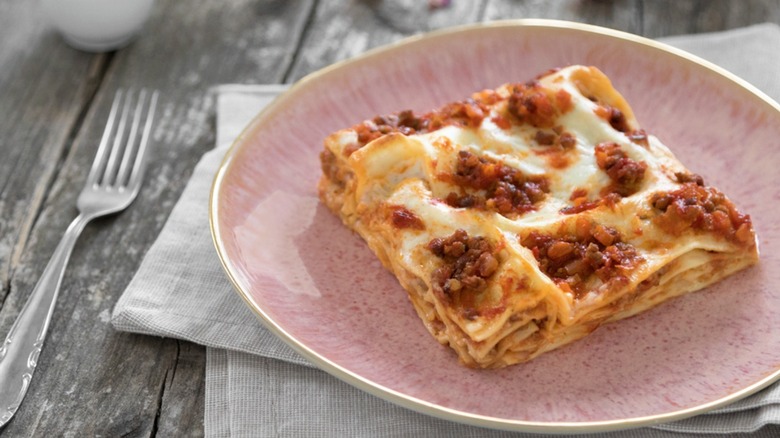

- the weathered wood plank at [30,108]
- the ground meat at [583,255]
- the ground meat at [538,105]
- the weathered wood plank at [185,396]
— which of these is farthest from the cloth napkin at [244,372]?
the ground meat at [538,105]

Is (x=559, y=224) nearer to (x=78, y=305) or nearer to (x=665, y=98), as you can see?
(x=665, y=98)

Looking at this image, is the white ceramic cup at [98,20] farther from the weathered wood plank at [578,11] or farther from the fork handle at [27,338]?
the weathered wood plank at [578,11]

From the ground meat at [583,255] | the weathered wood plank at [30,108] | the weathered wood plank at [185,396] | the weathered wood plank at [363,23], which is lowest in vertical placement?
the weathered wood plank at [30,108]

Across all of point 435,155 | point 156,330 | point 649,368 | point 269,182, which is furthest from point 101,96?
point 649,368

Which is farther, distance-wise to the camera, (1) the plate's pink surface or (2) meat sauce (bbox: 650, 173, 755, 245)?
(2) meat sauce (bbox: 650, 173, 755, 245)

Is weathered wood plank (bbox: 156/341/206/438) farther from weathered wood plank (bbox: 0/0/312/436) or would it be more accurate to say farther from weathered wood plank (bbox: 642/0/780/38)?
weathered wood plank (bbox: 642/0/780/38)

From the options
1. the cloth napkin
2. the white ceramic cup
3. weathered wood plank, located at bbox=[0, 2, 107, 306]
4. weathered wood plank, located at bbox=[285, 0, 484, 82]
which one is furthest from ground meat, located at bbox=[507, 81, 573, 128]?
the white ceramic cup

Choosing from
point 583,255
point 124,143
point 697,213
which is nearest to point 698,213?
point 697,213
